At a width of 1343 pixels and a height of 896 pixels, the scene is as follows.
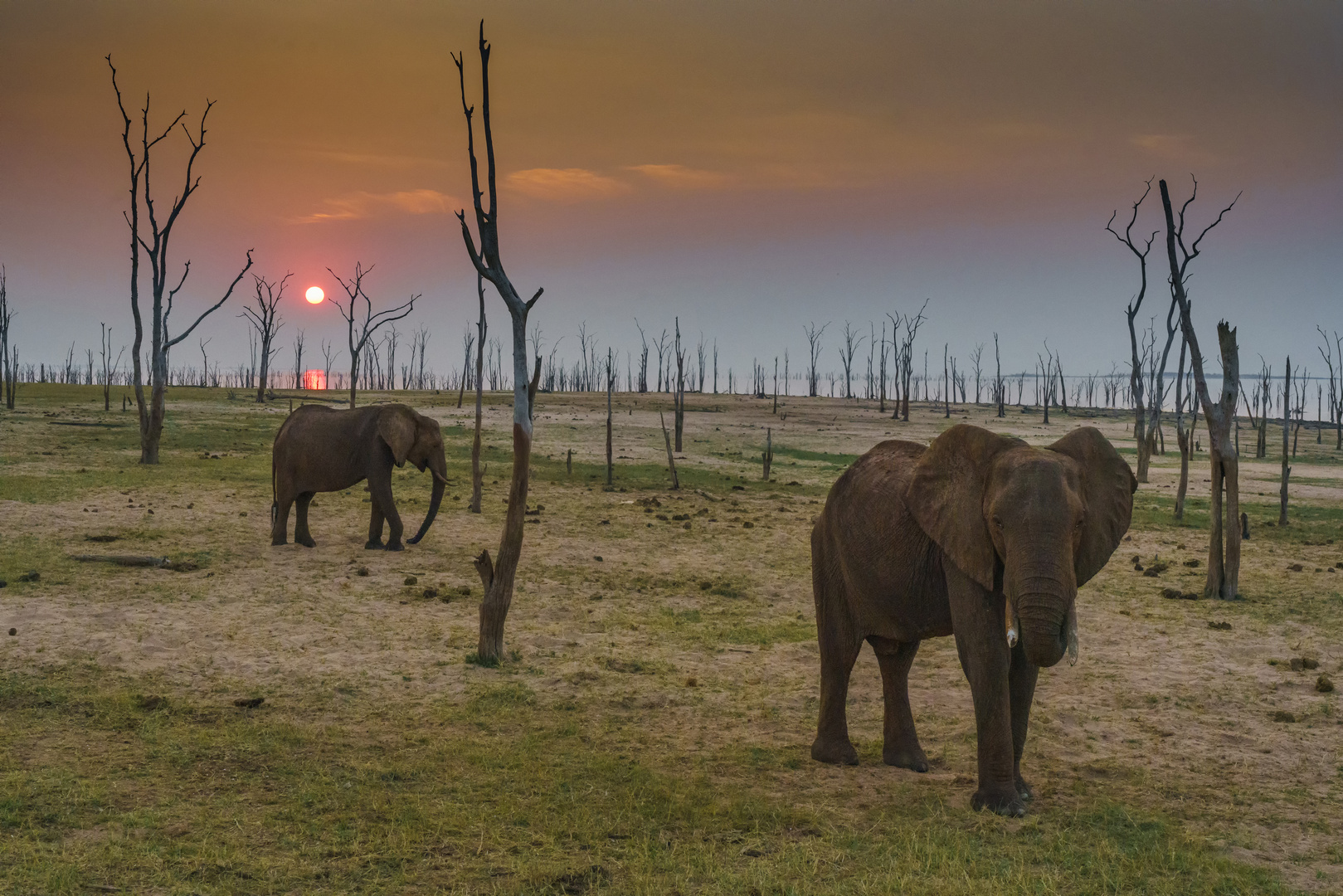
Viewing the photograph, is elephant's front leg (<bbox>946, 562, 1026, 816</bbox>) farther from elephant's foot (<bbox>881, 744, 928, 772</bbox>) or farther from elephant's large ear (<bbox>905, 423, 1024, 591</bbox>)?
elephant's foot (<bbox>881, 744, 928, 772</bbox>)

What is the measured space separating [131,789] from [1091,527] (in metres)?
6.86

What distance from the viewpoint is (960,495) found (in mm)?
7156

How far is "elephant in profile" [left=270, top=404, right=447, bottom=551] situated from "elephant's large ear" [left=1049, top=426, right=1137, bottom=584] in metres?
12.7

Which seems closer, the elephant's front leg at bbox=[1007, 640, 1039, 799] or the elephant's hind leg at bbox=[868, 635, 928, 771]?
the elephant's front leg at bbox=[1007, 640, 1039, 799]

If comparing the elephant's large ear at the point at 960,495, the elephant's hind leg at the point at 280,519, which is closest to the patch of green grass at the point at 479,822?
the elephant's large ear at the point at 960,495

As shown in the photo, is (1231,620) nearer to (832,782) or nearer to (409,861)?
(832,782)

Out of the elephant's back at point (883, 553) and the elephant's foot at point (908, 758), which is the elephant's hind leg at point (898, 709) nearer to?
the elephant's foot at point (908, 758)

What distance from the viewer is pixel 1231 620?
46.4 ft

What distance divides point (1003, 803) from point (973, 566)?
169 cm

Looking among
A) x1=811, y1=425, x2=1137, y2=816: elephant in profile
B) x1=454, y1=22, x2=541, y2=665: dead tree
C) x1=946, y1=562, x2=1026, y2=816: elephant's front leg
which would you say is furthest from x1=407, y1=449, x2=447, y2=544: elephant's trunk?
x1=946, y1=562, x2=1026, y2=816: elephant's front leg

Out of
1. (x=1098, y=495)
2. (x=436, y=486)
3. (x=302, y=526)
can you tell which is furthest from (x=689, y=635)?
(x=302, y=526)

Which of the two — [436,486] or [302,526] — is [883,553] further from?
[302,526]

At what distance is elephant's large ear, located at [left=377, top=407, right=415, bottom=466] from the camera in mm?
17797

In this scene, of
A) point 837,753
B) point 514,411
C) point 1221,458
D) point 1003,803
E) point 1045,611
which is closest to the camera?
point 1045,611
